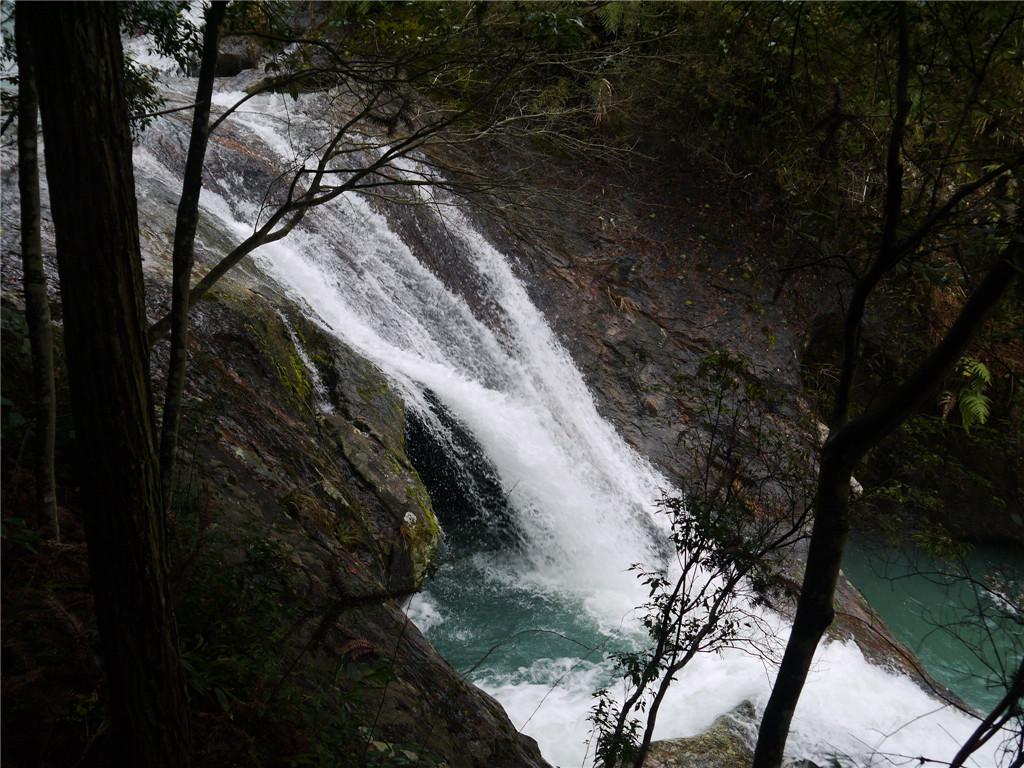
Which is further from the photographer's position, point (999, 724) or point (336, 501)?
point (336, 501)

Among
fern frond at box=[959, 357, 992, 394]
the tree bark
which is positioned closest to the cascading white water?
the tree bark

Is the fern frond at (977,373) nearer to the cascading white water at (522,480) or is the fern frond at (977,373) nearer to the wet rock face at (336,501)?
the cascading white water at (522,480)

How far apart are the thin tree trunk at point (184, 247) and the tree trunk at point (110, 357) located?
89 centimetres

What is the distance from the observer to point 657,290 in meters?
11.0

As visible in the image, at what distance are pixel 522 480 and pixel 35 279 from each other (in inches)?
235

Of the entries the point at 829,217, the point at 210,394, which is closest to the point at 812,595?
the point at 829,217

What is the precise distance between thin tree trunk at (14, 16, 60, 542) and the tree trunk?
0.85 meters

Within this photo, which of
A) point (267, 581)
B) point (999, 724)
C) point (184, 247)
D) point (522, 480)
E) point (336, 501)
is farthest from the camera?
point (522, 480)

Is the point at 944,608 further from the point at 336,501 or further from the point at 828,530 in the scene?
the point at 336,501

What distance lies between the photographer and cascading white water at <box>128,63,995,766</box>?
18.9 ft

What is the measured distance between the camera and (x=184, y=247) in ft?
7.89

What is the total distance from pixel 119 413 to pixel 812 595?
2.91 m

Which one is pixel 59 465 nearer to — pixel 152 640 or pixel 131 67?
pixel 152 640

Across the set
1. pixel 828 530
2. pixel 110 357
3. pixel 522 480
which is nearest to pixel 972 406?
pixel 522 480
